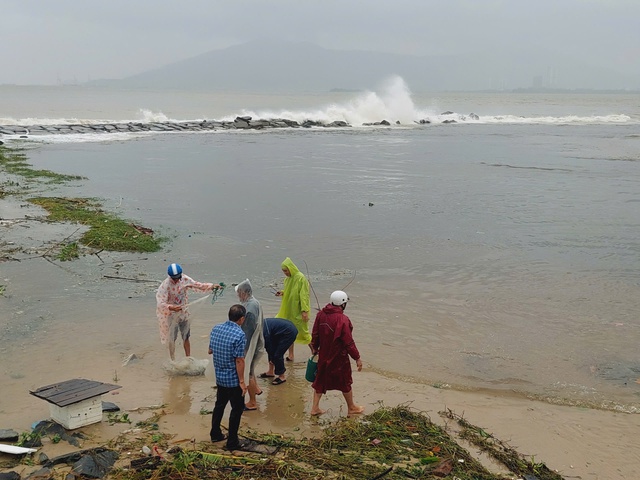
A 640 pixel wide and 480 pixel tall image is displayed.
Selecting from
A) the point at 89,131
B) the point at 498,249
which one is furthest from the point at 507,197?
the point at 89,131

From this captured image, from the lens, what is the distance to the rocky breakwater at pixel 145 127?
4419 centimetres

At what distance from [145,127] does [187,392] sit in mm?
45358

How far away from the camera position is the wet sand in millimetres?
6555

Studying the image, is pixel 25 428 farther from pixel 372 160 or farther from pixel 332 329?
pixel 372 160

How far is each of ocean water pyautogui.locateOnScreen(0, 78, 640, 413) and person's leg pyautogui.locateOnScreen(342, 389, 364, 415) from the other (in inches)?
57.0

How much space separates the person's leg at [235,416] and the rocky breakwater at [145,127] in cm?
3948

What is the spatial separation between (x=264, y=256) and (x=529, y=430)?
27.1 feet

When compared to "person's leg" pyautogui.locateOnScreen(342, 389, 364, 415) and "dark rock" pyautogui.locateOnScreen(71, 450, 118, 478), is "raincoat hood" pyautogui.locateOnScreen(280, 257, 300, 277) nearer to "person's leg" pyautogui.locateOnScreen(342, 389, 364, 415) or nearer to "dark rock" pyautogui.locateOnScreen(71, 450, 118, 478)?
"person's leg" pyautogui.locateOnScreen(342, 389, 364, 415)

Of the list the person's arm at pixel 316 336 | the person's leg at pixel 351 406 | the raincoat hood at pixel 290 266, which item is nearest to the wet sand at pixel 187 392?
the person's leg at pixel 351 406

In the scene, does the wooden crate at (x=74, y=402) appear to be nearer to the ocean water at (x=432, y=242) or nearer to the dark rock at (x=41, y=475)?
the dark rock at (x=41, y=475)

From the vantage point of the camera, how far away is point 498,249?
15125 mm

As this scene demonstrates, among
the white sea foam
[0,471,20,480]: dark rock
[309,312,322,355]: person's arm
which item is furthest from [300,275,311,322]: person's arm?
the white sea foam

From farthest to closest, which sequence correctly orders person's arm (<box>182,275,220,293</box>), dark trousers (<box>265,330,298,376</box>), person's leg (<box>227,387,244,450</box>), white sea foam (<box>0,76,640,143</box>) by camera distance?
white sea foam (<box>0,76,640,143</box>) → person's arm (<box>182,275,220,293</box>) → dark trousers (<box>265,330,298,376</box>) → person's leg (<box>227,387,244,450</box>)

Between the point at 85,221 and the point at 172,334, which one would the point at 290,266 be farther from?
the point at 85,221
